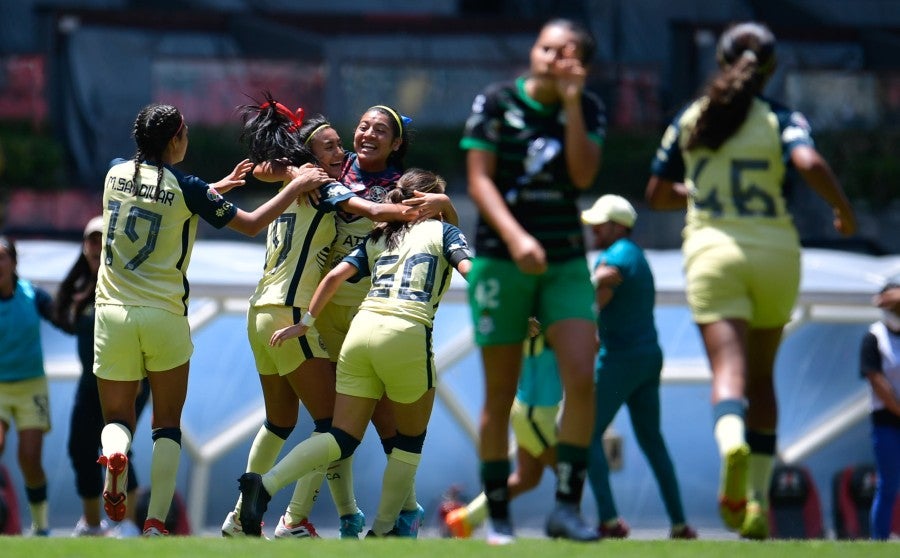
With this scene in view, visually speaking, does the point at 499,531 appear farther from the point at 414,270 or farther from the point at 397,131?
the point at 397,131

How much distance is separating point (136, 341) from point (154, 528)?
36.0 inches

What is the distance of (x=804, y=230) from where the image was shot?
73.1ft

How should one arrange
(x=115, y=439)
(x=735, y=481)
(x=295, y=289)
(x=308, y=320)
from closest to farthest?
1. (x=735, y=481)
2. (x=115, y=439)
3. (x=308, y=320)
4. (x=295, y=289)

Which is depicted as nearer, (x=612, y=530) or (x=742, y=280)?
(x=742, y=280)

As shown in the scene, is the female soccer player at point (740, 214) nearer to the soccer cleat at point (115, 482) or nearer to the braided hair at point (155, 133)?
the braided hair at point (155, 133)

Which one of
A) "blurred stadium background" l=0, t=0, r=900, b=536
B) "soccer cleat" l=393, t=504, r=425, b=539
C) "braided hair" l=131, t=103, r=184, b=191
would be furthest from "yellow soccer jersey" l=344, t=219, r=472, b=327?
"blurred stadium background" l=0, t=0, r=900, b=536

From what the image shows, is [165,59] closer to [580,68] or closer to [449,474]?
[449,474]

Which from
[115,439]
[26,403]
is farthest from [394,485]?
[26,403]

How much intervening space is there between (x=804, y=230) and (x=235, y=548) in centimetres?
1763

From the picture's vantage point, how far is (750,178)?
6250 millimetres

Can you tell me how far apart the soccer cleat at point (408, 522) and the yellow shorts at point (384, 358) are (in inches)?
34.3

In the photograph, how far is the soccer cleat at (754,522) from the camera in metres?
6.28

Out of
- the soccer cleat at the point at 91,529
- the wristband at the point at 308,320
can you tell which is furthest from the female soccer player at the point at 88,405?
the wristband at the point at 308,320

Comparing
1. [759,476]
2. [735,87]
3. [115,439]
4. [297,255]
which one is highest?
[735,87]
